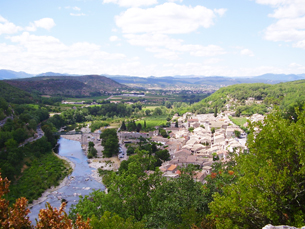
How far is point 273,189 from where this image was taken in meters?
7.02

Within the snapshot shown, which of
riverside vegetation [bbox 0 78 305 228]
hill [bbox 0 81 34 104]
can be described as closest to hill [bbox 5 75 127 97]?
hill [bbox 0 81 34 104]

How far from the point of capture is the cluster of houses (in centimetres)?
2984

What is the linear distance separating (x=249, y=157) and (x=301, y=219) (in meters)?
2.50

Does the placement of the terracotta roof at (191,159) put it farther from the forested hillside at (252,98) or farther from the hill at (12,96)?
the hill at (12,96)

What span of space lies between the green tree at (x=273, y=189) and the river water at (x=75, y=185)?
20331 mm

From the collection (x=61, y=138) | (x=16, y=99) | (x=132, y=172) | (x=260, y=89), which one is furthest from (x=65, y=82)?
(x=132, y=172)

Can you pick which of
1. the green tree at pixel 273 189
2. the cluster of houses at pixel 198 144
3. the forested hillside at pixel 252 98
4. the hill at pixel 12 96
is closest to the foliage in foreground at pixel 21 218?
the green tree at pixel 273 189

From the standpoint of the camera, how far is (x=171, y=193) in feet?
38.1

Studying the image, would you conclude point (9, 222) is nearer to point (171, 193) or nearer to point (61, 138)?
point (171, 193)

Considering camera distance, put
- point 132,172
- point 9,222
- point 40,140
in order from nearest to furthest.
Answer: point 9,222
point 132,172
point 40,140

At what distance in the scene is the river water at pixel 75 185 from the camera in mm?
25873

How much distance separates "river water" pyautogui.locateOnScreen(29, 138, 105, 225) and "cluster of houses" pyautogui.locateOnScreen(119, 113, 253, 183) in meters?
9.25

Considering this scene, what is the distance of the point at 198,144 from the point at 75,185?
65.2ft

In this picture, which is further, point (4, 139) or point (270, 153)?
point (4, 139)
